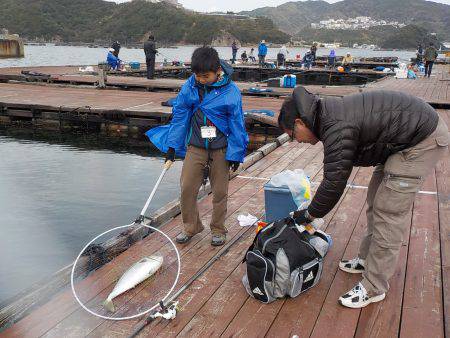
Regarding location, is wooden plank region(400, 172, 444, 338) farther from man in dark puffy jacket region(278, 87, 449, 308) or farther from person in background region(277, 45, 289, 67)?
person in background region(277, 45, 289, 67)

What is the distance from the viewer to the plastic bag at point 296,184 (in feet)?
14.0

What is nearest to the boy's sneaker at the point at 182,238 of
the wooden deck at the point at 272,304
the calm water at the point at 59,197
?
the wooden deck at the point at 272,304

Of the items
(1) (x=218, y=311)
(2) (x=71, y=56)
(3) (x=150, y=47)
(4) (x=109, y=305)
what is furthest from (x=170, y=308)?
(2) (x=71, y=56)

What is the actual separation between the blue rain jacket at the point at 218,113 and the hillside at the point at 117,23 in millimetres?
146784

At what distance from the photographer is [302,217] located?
3.18 meters

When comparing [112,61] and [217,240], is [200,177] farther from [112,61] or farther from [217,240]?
[112,61]

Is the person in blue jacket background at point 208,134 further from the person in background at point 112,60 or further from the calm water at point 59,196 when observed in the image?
the person in background at point 112,60

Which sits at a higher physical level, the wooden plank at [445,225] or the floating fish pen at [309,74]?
the floating fish pen at [309,74]

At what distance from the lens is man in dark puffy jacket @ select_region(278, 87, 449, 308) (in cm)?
280

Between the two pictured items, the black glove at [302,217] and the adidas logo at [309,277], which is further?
the adidas logo at [309,277]

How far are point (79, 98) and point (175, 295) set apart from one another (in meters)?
14.0

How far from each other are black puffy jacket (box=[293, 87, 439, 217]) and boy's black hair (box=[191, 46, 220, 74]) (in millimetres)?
1113

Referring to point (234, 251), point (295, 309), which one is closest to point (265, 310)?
point (295, 309)

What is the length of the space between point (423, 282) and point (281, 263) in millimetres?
1373
